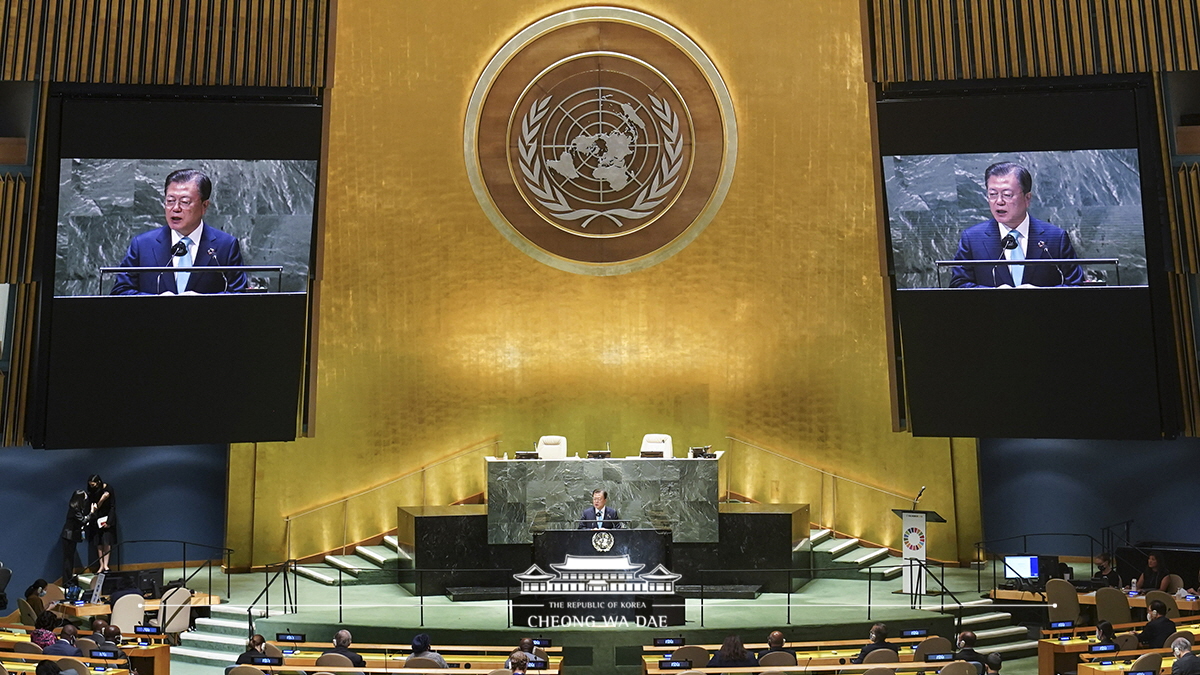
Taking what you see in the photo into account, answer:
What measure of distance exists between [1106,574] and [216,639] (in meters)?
8.71

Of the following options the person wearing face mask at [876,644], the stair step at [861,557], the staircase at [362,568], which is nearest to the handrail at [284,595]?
the staircase at [362,568]

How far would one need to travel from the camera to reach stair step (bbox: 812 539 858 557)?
14180 mm

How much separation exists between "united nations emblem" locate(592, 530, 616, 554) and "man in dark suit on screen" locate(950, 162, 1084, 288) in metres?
4.18

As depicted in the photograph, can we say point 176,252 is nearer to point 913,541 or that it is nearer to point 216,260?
point 216,260

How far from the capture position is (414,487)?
596 inches

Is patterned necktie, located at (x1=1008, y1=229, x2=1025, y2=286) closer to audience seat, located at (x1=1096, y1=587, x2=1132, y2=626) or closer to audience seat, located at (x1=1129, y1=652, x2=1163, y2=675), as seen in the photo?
audience seat, located at (x1=1096, y1=587, x2=1132, y2=626)

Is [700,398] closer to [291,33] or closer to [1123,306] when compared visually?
[1123,306]

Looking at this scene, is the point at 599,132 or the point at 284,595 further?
the point at 599,132

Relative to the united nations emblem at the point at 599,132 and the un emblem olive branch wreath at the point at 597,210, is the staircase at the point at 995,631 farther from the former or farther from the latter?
the un emblem olive branch wreath at the point at 597,210

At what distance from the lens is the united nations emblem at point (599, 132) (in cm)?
1528

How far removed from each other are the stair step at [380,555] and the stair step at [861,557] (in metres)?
4.85

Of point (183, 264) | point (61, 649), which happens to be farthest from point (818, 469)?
point (61, 649)

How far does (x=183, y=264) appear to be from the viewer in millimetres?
12609

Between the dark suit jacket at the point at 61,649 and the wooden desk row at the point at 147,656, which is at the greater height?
the dark suit jacket at the point at 61,649
